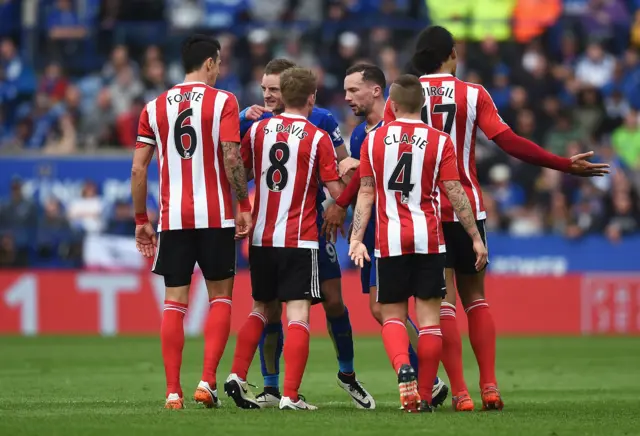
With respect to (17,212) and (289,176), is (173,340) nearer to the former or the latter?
(289,176)

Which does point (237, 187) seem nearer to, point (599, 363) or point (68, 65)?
point (599, 363)

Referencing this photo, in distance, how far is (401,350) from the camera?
8117mm

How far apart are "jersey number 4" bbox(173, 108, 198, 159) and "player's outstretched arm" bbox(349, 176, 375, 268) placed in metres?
1.12

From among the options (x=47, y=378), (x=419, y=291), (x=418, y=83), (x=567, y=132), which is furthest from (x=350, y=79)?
(x=567, y=132)

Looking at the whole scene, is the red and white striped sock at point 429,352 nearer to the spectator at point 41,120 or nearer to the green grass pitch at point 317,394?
the green grass pitch at point 317,394

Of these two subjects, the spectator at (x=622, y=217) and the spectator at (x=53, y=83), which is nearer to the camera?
the spectator at (x=622, y=217)

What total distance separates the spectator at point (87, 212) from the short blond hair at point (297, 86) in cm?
1204

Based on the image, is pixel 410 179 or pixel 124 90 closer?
pixel 410 179

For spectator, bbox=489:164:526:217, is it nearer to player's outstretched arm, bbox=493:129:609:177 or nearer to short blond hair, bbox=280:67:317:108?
player's outstretched arm, bbox=493:129:609:177

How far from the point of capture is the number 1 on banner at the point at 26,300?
758 inches

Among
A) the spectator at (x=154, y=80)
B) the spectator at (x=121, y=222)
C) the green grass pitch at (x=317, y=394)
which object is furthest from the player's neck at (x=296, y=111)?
the spectator at (x=154, y=80)

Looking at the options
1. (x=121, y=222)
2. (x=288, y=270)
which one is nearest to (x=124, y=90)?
(x=121, y=222)

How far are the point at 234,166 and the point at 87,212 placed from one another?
12160 mm

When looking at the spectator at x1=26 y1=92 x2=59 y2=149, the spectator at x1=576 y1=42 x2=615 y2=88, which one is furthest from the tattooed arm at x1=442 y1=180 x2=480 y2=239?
the spectator at x1=576 y1=42 x2=615 y2=88
